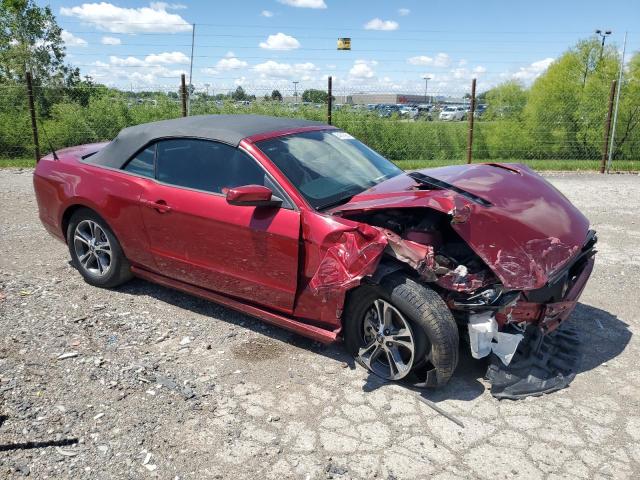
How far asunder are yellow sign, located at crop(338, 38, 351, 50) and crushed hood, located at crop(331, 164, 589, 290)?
1049 cm

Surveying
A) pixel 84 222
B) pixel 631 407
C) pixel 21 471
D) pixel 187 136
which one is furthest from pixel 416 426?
pixel 84 222

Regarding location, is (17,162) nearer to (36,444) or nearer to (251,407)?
(36,444)

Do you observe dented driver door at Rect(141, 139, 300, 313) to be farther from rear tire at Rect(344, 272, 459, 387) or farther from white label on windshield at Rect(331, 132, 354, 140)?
white label on windshield at Rect(331, 132, 354, 140)

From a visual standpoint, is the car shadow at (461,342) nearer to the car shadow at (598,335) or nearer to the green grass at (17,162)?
the car shadow at (598,335)

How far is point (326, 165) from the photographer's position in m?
4.09

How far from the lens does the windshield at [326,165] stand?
3762 millimetres

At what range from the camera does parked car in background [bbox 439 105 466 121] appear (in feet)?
51.7

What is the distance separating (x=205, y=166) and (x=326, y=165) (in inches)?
36.8

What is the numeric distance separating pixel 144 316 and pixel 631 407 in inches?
142

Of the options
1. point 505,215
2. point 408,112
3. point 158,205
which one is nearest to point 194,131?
point 158,205

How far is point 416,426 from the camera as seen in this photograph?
10.1ft

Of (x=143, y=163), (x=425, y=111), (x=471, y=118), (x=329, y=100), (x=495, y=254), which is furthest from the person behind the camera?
(x=425, y=111)

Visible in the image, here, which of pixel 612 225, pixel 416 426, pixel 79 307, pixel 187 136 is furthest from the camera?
pixel 612 225

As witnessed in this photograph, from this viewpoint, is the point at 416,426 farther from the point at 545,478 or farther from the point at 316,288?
the point at 316,288
